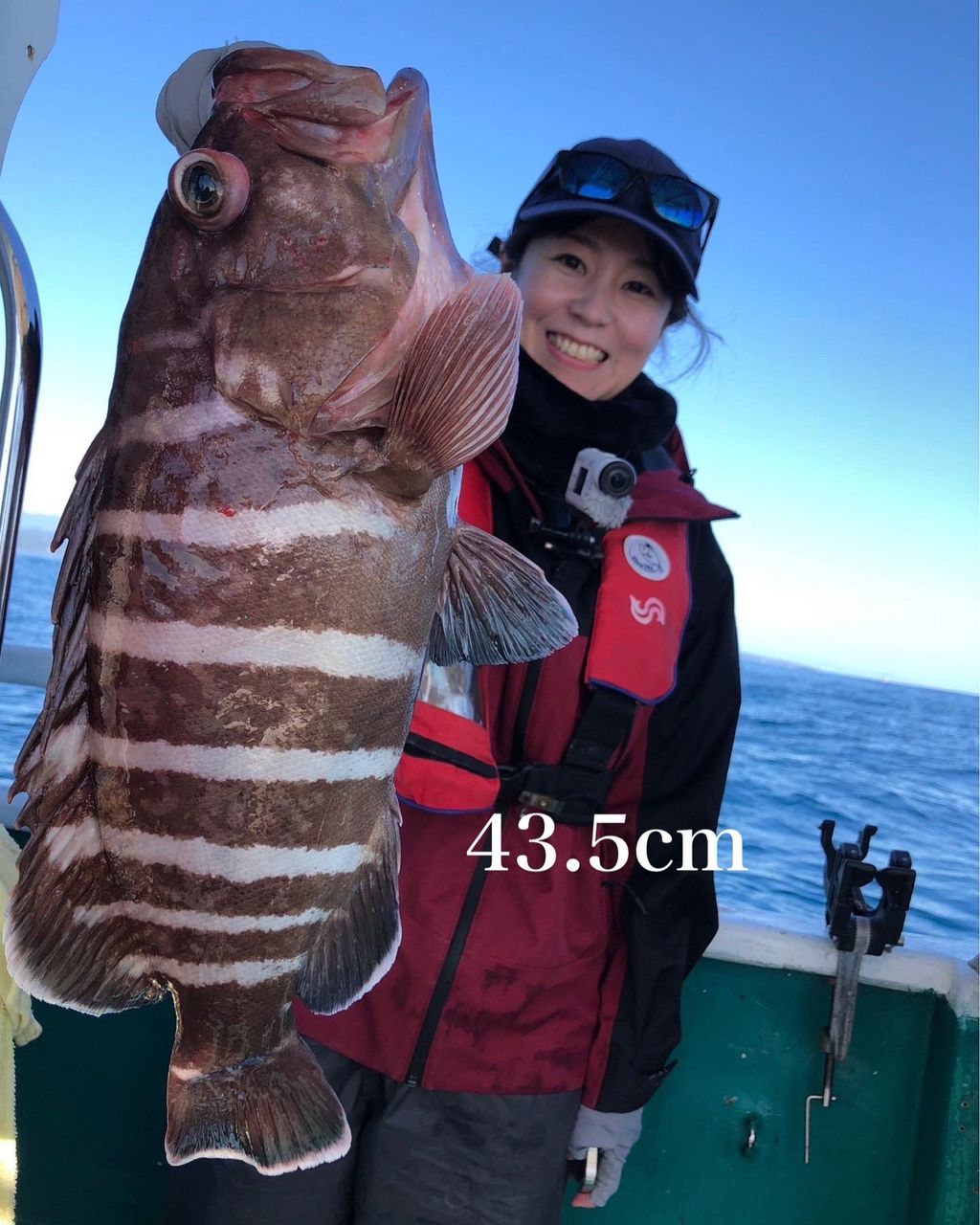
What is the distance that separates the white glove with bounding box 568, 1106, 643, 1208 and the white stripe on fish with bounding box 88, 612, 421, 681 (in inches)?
66.7

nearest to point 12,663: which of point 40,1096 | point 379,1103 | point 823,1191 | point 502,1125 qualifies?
point 40,1096

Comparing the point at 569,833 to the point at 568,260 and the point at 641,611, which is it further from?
the point at 568,260

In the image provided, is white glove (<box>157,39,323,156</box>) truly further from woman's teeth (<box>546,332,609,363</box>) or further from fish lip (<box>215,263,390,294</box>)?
woman's teeth (<box>546,332,609,363</box>)

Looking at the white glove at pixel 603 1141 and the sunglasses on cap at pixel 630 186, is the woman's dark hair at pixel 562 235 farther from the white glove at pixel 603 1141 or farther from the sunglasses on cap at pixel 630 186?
the white glove at pixel 603 1141

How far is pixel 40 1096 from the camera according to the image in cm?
335

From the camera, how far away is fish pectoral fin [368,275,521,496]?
1.29 metres

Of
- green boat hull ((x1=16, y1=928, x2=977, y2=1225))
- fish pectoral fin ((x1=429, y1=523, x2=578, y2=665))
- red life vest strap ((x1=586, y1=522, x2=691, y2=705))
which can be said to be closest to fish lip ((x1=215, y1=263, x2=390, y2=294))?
fish pectoral fin ((x1=429, y1=523, x2=578, y2=665))

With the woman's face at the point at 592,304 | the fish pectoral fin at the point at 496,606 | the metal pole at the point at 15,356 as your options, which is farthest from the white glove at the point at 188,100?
the woman's face at the point at 592,304

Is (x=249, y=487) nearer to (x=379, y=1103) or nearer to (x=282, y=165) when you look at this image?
(x=282, y=165)

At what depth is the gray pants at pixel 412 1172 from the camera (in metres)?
2.29

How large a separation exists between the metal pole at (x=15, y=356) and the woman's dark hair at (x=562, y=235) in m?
1.37

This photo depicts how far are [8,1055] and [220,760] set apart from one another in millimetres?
1169

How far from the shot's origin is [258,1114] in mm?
1491

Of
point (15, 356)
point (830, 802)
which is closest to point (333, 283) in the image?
point (15, 356)
